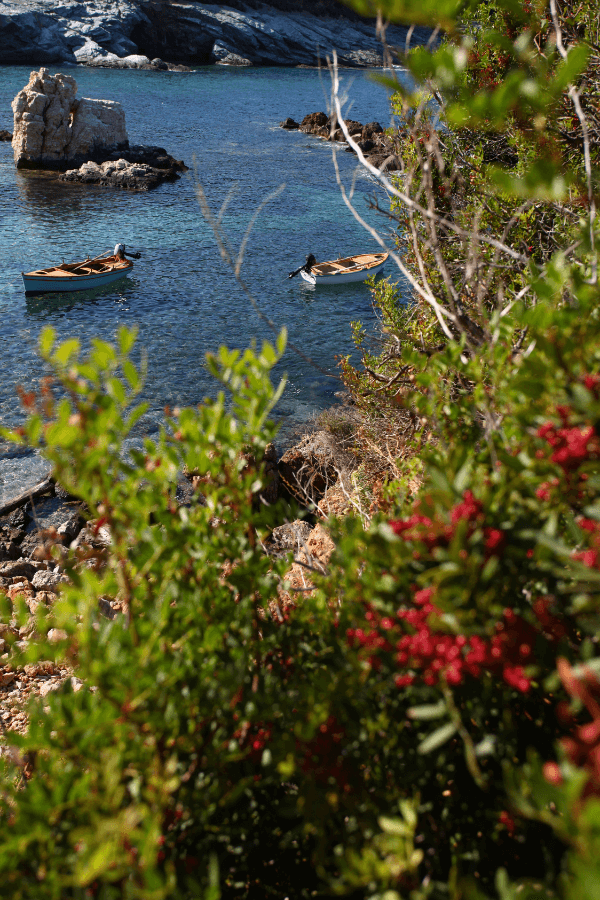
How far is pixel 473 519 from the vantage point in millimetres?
1271

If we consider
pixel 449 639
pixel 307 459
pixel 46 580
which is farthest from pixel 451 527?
pixel 307 459

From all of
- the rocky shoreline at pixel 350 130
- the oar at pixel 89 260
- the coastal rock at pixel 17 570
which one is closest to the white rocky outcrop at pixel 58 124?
the rocky shoreline at pixel 350 130

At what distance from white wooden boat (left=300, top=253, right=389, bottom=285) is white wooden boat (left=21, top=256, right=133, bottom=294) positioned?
200 inches

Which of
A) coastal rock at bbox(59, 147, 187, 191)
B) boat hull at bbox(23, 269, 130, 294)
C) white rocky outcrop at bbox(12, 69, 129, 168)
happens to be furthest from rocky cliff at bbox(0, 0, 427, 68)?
boat hull at bbox(23, 269, 130, 294)

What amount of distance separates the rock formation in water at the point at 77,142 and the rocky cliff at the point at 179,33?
25.2m

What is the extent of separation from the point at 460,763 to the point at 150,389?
39.2 ft

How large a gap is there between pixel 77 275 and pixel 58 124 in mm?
15125

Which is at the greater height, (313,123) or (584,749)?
(584,749)

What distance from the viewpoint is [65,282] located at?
650 inches

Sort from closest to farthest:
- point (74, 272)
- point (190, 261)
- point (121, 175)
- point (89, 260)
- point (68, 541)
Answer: point (68, 541) → point (74, 272) → point (89, 260) → point (190, 261) → point (121, 175)

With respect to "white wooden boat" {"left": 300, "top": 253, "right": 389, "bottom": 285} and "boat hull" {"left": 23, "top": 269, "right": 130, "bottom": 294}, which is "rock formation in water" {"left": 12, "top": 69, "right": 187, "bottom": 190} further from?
"white wooden boat" {"left": 300, "top": 253, "right": 389, "bottom": 285}

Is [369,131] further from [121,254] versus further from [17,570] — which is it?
[17,570]

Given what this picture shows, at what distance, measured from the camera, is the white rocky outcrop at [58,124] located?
87.1 ft

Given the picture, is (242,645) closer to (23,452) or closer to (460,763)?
(460,763)
